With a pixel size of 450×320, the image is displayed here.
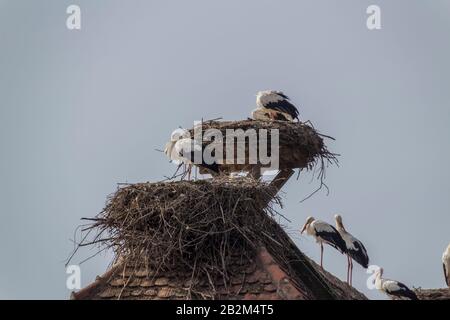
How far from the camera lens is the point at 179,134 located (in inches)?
557

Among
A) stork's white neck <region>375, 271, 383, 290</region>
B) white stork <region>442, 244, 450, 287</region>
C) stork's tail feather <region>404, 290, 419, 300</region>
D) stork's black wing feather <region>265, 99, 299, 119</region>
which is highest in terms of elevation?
stork's black wing feather <region>265, 99, 299, 119</region>

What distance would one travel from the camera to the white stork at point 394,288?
573 inches

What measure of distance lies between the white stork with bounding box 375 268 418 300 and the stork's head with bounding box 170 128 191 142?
341 cm

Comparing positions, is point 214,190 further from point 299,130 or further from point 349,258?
point 349,258

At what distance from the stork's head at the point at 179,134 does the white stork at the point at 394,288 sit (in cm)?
341

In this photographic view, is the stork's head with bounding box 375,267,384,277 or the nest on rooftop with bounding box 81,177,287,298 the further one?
the stork's head with bounding box 375,267,384,277

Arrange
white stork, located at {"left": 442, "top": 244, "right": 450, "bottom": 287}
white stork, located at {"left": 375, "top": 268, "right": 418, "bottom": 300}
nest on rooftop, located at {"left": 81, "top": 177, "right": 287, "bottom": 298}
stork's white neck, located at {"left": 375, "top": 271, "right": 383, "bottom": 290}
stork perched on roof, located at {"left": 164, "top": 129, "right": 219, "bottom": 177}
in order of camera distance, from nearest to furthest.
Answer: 1. nest on rooftop, located at {"left": 81, "top": 177, "right": 287, "bottom": 298}
2. stork perched on roof, located at {"left": 164, "top": 129, "right": 219, "bottom": 177}
3. white stork, located at {"left": 375, "top": 268, "right": 418, "bottom": 300}
4. stork's white neck, located at {"left": 375, "top": 271, "right": 383, "bottom": 290}
5. white stork, located at {"left": 442, "top": 244, "right": 450, "bottom": 287}

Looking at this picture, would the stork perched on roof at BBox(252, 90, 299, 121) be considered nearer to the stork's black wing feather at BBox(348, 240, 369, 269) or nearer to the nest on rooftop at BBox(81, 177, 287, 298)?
the stork's black wing feather at BBox(348, 240, 369, 269)

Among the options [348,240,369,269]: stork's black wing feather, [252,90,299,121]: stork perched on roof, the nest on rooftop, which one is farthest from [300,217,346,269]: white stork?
the nest on rooftop

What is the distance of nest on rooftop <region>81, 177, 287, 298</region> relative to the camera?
9.79 m

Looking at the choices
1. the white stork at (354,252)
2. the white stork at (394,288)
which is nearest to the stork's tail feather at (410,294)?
the white stork at (394,288)

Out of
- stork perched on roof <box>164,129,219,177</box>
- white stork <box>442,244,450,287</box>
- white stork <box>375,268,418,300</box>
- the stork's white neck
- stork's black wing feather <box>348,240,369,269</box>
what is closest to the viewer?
stork perched on roof <box>164,129,219,177</box>
